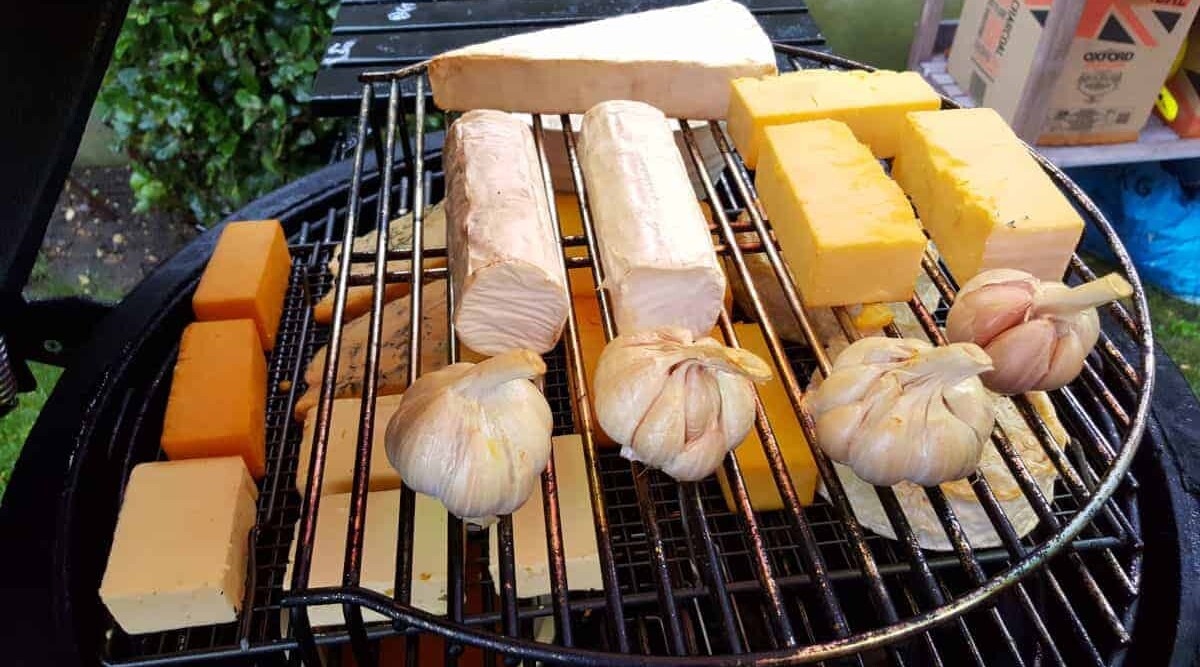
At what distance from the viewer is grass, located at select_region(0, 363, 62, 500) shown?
3178 millimetres

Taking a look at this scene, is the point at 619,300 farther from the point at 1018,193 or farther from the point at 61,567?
the point at 61,567

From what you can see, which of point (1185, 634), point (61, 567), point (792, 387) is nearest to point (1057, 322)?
point (792, 387)

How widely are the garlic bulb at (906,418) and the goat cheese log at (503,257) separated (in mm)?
506

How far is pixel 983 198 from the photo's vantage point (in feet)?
5.06

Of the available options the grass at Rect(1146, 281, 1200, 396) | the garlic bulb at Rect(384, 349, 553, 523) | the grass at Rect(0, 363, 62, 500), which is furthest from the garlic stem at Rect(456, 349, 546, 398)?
the grass at Rect(1146, 281, 1200, 396)

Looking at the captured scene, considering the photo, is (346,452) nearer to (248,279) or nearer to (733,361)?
(248,279)

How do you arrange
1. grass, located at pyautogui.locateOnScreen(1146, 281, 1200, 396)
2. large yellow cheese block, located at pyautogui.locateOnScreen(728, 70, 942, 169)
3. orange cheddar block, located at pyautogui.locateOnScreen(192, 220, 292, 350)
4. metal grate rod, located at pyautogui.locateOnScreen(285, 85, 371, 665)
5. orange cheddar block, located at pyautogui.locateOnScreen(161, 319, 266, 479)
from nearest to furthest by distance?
metal grate rod, located at pyautogui.locateOnScreen(285, 85, 371, 665), orange cheddar block, located at pyautogui.locateOnScreen(161, 319, 266, 479), large yellow cheese block, located at pyautogui.locateOnScreen(728, 70, 942, 169), orange cheddar block, located at pyautogui.locateOnScreen(192, 220, 292, 350), grass, located at pyautogui.locateOnScreen(1146, 281, 1200, 396)

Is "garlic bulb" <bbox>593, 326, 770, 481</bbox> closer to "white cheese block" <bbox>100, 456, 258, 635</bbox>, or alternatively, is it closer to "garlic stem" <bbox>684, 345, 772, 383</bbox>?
"garlic stem" <bbox>684, 345, 772, 383</bbox>

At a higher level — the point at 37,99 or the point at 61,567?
the point at 37,99

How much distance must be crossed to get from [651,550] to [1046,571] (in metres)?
0.70

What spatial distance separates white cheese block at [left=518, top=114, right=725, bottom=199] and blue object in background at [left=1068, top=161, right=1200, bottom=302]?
7.90 ft

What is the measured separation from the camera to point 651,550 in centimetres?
120

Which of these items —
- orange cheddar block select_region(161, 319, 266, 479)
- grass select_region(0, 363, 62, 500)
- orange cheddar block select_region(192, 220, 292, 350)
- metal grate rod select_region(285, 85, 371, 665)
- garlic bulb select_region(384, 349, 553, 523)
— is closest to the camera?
metal grate rod select_region(285, 85, 371, 665)

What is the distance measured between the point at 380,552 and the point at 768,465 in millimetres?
700
